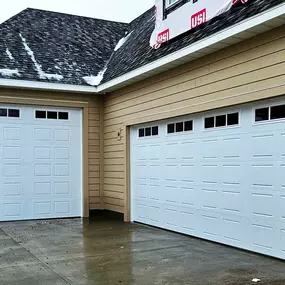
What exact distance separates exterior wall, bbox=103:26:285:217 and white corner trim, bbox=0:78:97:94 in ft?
2.27

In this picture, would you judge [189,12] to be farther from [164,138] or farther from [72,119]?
[72,119]

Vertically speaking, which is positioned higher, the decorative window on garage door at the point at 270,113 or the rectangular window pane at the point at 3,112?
the rectangular window pane at the point at 3,112

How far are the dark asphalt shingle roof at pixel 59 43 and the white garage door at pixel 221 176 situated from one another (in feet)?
9.81

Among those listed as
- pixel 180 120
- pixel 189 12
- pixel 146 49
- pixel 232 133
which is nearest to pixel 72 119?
pixel 146 49

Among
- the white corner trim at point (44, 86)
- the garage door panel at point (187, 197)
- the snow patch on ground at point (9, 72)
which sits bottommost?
the garage door panel at point (187, 197)

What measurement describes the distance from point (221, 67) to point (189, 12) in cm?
141

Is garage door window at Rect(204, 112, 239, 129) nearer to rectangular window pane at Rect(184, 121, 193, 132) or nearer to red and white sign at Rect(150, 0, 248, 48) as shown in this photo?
rectangular window pane at Rect(184, 121, 193, 132)

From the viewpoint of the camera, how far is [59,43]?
38.5ft

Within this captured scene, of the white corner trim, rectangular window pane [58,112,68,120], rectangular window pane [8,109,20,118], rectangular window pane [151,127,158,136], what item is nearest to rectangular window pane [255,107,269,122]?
rectangular window pane [151,127,158,136]

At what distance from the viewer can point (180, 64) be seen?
7941 millimetres

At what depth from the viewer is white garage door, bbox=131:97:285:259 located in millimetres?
6004

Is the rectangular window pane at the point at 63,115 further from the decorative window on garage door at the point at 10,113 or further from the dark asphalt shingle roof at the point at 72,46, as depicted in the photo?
the decorative window on garage door at the point at 10,113

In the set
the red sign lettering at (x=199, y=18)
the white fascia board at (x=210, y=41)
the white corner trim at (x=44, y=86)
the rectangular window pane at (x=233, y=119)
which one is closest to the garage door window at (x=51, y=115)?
the white corner trim at (x=44, y=86)

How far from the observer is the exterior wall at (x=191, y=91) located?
6.03 metres
